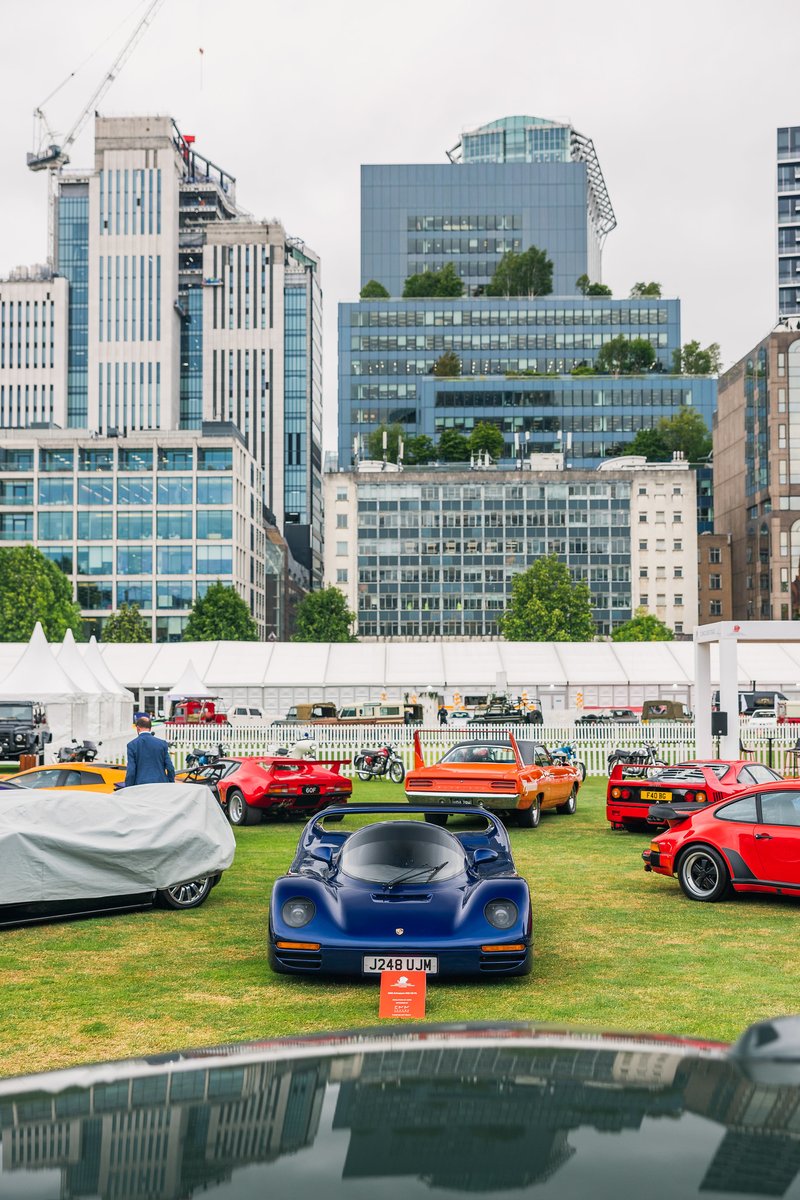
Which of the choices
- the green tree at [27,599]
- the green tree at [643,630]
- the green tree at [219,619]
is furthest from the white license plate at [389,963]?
A: the green tree at [643,630]

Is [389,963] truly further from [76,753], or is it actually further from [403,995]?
[76,753]

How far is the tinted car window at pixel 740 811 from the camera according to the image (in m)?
11.4

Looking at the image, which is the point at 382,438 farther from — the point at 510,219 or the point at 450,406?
the point at 510,219

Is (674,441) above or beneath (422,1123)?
above

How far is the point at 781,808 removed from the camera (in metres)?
11.2

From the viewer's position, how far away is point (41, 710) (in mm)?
34750

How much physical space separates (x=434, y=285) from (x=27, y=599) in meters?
90.3

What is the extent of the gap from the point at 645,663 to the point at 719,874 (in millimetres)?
43807

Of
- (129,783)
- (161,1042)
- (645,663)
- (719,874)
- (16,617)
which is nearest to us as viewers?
(161,1042)

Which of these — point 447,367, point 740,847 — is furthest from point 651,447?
point 740,847

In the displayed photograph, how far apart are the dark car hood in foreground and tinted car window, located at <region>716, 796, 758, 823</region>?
30.0ft

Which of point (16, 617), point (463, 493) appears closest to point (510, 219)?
point (463, 493)

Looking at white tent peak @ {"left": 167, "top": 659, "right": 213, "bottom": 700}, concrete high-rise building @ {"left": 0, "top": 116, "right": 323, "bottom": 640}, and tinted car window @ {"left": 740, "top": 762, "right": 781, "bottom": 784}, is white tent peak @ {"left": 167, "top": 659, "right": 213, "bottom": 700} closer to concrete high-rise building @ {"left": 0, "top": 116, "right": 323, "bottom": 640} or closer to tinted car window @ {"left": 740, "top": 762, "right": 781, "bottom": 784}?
tinted car window @ {"left": 740, "top": 762, "right": 781, "bottom": 784}

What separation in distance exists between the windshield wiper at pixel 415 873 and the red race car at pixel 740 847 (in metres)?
3.94
